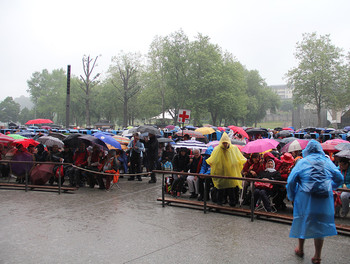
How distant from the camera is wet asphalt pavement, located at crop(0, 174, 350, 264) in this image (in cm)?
539

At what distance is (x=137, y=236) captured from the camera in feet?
21.2

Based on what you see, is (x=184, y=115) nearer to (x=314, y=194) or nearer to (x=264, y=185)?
(x=264, y=185)

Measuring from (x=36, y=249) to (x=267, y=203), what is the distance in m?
5.08

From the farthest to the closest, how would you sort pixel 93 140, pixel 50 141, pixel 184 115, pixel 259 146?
pixel 184 115
pixel 50 141
pixel 93 140
pixel 259 146

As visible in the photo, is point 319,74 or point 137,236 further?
point 319,74

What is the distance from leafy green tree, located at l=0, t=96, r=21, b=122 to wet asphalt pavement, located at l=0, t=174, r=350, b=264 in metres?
121

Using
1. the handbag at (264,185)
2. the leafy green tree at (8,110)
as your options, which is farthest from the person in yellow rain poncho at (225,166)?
the leafy green tree at (8,110)

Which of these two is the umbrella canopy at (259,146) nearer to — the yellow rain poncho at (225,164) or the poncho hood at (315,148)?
the yellow rain poncho at (225,164)

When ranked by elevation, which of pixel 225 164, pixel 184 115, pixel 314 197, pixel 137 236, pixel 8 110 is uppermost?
pixel 8 110

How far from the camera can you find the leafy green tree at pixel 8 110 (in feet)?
385

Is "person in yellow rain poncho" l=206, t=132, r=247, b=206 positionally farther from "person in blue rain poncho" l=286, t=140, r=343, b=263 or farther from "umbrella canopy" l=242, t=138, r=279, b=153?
"person in blue rain poncho" l=286, t=140, r=343, b=263

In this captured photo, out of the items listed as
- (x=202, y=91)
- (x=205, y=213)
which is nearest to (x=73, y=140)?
(x=205, y=213)

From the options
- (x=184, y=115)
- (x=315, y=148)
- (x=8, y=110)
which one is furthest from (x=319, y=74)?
(x=8, y=110)

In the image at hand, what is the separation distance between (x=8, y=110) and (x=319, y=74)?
4088 inches
